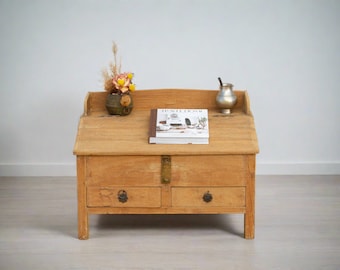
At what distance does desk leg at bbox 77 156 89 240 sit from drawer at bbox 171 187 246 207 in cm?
48

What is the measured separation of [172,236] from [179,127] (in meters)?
0.60

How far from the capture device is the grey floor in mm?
3406

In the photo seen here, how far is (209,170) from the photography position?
12.1ft

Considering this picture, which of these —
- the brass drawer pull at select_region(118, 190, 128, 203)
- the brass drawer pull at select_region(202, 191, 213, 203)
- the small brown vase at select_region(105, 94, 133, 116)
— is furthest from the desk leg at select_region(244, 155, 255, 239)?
the small brown vase at select_region(105, 94, 133, 116)

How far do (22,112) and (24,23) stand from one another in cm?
63

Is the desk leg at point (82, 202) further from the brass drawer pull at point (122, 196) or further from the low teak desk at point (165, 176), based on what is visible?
the brass drawer pull at point (122, 196)

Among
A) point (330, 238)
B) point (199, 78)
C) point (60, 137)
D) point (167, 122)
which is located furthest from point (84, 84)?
point (330, 238)

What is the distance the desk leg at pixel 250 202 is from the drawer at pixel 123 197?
475mm

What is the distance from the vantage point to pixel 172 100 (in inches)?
163

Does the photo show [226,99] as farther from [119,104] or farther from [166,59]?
[166,59]

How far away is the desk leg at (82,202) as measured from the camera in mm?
3668

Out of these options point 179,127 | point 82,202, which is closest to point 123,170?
point 82,202

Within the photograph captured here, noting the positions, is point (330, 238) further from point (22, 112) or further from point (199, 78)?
point (22, 112)

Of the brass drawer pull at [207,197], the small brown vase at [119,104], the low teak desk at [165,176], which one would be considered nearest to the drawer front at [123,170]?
the low teak desk at [165,176]
